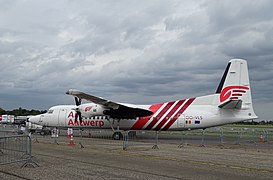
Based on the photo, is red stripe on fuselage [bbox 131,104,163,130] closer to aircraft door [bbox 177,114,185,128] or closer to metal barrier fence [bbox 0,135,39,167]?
aircraft door [bbox 177,114,185,128]

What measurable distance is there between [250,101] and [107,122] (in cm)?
1257

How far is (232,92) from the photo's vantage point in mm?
26281

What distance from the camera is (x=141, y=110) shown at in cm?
2662

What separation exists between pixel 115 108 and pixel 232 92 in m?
9.81

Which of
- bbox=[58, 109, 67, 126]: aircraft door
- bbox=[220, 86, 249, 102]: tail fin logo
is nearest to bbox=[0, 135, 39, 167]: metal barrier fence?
bbox=[58, 109, 67, 126]: aircraft door

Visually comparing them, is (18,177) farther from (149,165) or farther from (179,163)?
(179,163)

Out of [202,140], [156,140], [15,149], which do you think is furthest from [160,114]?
[15,149]

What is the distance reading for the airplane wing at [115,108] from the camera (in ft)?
83.4

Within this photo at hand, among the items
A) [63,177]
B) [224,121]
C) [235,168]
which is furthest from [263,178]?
[224,121]

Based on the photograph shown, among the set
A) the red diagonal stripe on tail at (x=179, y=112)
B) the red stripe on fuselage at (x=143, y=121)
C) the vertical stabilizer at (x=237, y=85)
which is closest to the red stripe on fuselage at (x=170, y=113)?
the red diagonal stripe on tail at (x=179, y=112)

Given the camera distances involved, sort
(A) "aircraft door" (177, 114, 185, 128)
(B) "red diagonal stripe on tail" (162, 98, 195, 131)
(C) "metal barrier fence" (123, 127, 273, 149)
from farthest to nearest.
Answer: (B) "red diagonal stripe on tail" (162, 98, 195, 131), (A) "aircraft door" (177, 114, 185, 128), (C) "metal barrier fence" (123, 127, 273, 149)

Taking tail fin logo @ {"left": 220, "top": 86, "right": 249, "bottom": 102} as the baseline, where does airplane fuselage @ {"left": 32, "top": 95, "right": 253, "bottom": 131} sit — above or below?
below

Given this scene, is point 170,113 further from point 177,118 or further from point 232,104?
point 232,104

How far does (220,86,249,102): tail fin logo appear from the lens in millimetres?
26125
